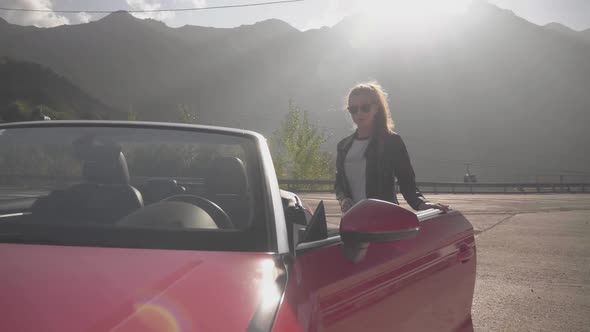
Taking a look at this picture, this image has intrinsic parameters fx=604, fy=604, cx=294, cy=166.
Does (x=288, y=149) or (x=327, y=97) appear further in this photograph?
(x=327, y=97)

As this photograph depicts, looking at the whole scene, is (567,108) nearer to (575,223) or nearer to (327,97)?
(327,97)

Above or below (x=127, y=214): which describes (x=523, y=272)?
below

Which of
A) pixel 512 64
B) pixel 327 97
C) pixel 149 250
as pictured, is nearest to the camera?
pixel 149 250

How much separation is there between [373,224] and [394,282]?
530 millimetres

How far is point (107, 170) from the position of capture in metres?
2.43

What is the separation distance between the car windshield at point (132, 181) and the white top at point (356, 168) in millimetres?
1725

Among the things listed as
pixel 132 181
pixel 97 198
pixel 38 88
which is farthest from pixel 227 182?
pixel 38 88

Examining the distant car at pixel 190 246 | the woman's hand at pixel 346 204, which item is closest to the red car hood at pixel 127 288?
the distant car at pixel 190 246

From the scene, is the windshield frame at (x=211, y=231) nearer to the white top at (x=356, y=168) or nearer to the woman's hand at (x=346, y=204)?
the woman's hand at (x=346, y=204)

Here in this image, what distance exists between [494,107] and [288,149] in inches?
5401

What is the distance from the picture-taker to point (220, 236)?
191cm

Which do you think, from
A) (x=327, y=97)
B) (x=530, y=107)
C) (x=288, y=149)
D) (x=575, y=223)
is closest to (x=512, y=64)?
(x=530, y=107)

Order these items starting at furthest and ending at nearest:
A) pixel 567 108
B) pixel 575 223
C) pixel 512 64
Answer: pixel 512 64 → pixel 567 108 → pixel 575 223

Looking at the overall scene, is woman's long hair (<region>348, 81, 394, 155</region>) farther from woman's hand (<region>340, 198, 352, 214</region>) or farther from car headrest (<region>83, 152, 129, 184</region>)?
car headrest (<region>83, 152, 129, 184</region>)
